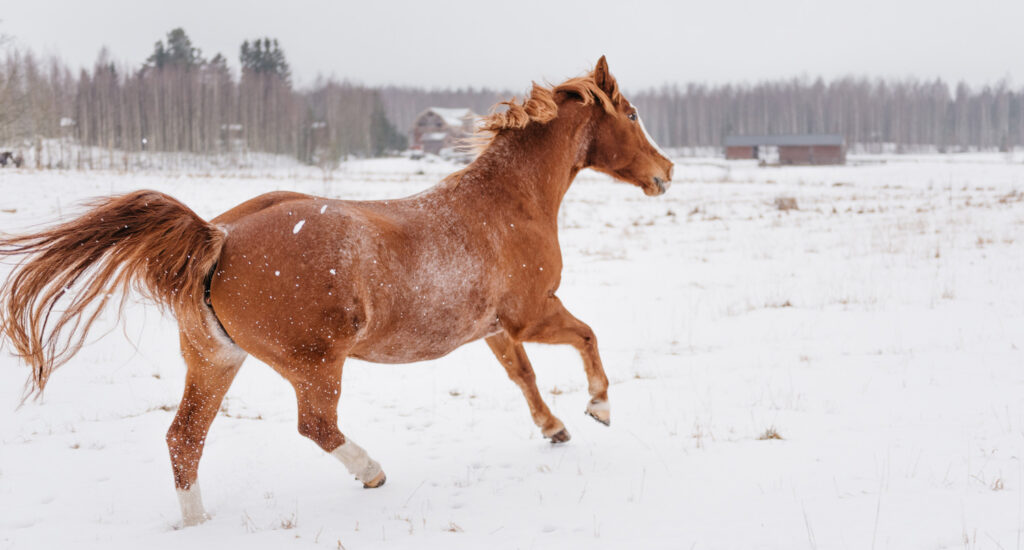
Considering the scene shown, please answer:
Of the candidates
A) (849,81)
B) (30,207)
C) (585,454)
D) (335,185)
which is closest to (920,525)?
(585,454)

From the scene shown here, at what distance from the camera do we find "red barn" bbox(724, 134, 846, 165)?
7844 cm

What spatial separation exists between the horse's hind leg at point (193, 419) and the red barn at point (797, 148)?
3294 inches

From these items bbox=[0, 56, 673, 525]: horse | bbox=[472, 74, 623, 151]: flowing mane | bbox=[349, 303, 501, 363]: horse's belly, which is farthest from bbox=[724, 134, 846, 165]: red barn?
bbox=[349, 303, 501, 363]: horse's belly

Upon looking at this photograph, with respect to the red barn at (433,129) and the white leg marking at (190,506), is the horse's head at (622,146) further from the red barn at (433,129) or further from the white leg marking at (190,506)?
the red barn at (433,129)

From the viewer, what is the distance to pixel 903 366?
6109 mm

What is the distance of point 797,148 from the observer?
81.1 metres

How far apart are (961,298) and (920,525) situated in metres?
6.93

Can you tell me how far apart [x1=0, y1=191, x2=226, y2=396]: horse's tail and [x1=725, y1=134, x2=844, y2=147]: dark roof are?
3329 inches

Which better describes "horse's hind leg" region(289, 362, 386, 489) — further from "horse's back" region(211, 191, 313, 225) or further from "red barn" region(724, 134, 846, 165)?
"red barn" region(724, 134, 846, 165)

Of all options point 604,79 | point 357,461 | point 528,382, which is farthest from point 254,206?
point 604,79

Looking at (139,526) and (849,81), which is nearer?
(139,526)

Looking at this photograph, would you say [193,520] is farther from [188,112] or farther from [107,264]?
[188,112]

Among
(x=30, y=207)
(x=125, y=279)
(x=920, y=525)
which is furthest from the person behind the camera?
(x=30, y=207)

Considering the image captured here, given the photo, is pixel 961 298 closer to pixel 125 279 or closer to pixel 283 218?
pixel 283 218
